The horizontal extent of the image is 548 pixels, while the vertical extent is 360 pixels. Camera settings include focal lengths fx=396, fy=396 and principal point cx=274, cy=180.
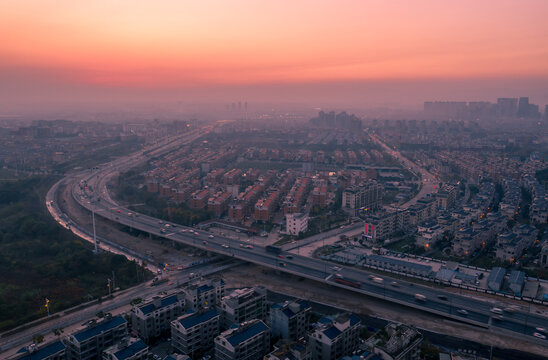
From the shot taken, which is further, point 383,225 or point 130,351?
point 383,225

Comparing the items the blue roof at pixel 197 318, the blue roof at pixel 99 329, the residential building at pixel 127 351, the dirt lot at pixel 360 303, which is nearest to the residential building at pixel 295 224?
the dirt lot at pixel 360 303

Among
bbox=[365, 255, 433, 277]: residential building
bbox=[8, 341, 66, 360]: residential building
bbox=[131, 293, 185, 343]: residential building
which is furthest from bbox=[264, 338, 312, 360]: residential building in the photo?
bbox=[365, 255, 433, 277]: residential building

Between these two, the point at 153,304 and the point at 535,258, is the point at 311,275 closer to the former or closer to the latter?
the point at 153,304

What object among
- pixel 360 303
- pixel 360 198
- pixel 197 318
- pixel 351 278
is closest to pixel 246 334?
pixel 197 318

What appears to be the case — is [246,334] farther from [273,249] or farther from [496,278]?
[496,278]

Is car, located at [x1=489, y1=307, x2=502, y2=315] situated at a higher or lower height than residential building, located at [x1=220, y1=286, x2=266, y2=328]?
lower

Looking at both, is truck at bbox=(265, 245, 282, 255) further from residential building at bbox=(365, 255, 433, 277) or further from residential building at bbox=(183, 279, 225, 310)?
residential building at bbox=(183, 279, 225, 310)

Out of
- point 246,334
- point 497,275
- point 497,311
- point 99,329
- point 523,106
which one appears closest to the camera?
point 246,334

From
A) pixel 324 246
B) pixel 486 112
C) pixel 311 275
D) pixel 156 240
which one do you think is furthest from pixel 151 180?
pixel 486 112
